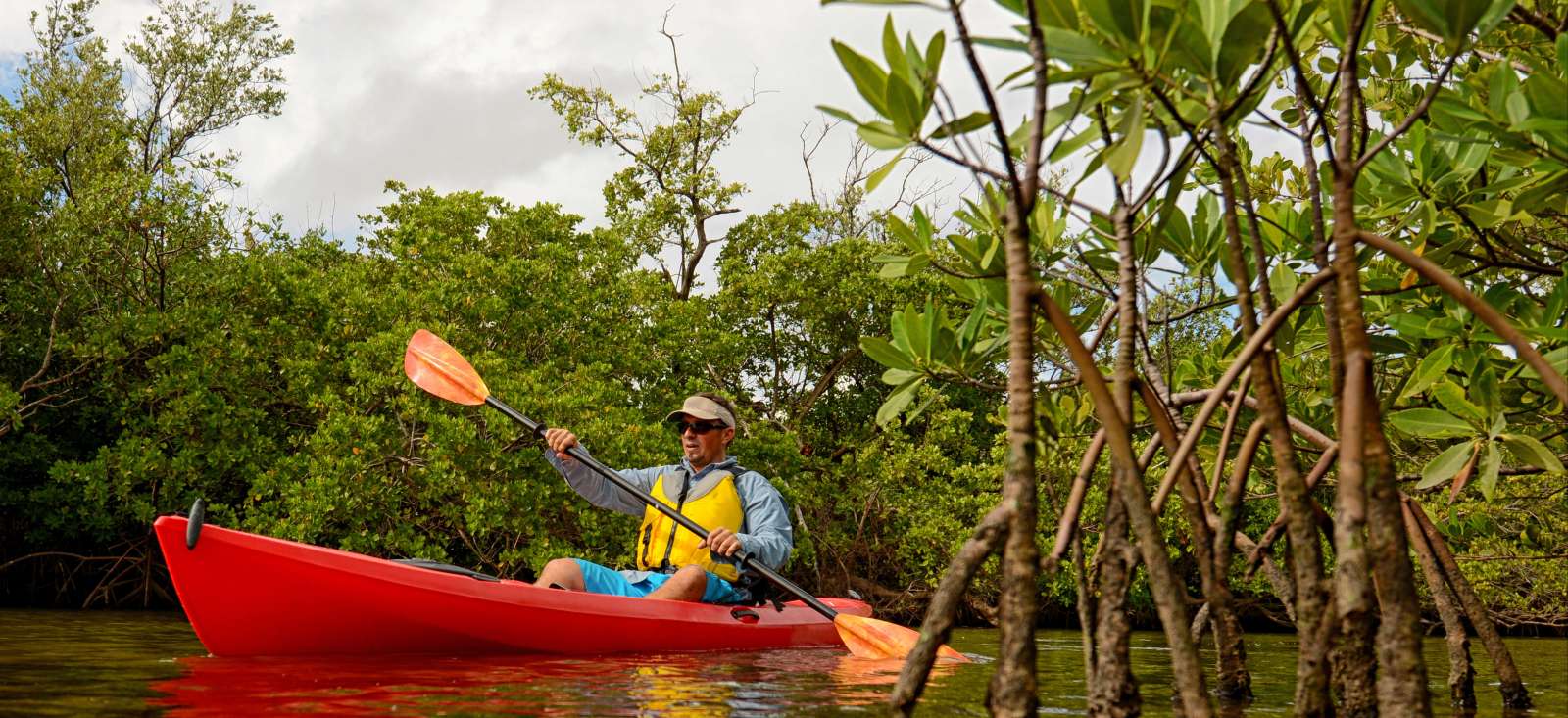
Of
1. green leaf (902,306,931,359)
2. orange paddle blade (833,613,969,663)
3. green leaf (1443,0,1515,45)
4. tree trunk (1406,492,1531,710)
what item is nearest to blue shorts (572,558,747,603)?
orange paddle blade (833,613,969,663)

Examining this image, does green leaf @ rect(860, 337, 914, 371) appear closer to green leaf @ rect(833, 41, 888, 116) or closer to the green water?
green leaf @ rect(833, 41, 888, 116)

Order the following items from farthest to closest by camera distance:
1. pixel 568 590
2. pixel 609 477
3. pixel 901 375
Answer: pixel 609 477
pixel 568 590
pixel 901 375

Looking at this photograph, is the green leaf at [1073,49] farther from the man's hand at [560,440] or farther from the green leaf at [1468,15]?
the man's hand at [560,440]

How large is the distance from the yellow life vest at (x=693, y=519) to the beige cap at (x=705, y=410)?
0.86 feet

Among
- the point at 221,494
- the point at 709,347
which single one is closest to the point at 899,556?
the point at 709,347

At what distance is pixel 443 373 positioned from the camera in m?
5.87

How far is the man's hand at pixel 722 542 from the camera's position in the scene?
16.5 ft

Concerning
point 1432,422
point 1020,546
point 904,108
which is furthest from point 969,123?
point 1432,422

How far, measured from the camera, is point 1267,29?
5.57 feet

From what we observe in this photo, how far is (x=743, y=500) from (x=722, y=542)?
499 mm

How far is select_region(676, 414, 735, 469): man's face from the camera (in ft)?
18.1

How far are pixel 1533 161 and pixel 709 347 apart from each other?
11.7 m

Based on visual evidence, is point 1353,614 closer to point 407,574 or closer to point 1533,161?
point 1533,161

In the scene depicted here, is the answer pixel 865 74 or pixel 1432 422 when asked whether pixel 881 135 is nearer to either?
pixel 865 74
